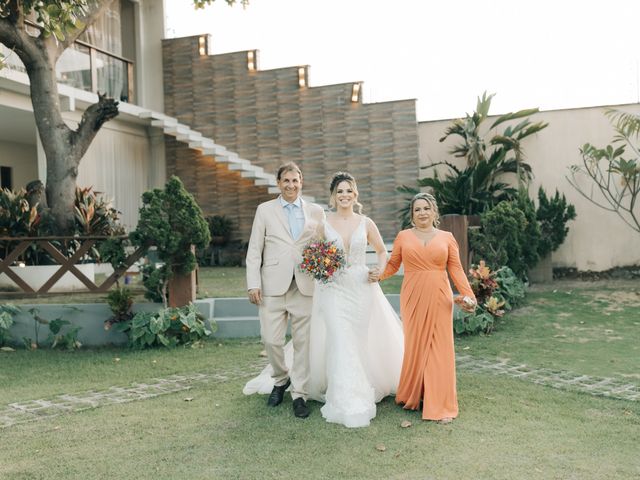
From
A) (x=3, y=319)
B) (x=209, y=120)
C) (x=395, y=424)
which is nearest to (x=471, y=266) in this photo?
(x=395, y=424)

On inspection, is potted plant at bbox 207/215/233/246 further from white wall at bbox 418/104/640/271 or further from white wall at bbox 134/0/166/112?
white wall at bbox 418/104/640/271

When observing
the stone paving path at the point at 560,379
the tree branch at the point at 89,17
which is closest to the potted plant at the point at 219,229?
the tree branch at the point at 89,17

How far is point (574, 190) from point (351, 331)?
917 centimetres

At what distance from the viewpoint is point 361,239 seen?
5.00 meters

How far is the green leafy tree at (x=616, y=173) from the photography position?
11258 mm

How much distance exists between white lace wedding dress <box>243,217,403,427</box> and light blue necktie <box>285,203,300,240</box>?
238 millimetres

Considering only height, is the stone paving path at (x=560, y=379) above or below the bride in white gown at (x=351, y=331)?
below

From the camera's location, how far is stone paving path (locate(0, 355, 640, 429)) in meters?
5.18

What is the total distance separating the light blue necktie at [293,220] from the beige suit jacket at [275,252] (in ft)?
0.15

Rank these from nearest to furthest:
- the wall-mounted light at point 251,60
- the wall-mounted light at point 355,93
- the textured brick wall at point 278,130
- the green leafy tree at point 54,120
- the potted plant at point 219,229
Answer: the green leafy tree at point 54,120
the textured brick wall at point 278,130
the wall-mounted light at point 355,93
the potted plant at point 219,229
the wall-mounted light at point 251,60

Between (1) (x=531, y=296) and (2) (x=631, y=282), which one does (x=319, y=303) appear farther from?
(2) (x=631, y=282)

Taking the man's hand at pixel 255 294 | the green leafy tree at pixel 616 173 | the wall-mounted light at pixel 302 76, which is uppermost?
the wall-mounted light at pixel 302 76

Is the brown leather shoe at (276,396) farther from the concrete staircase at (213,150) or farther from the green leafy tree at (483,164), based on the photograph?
the concrete staircase at (213,150)

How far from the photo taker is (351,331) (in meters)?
4.92
